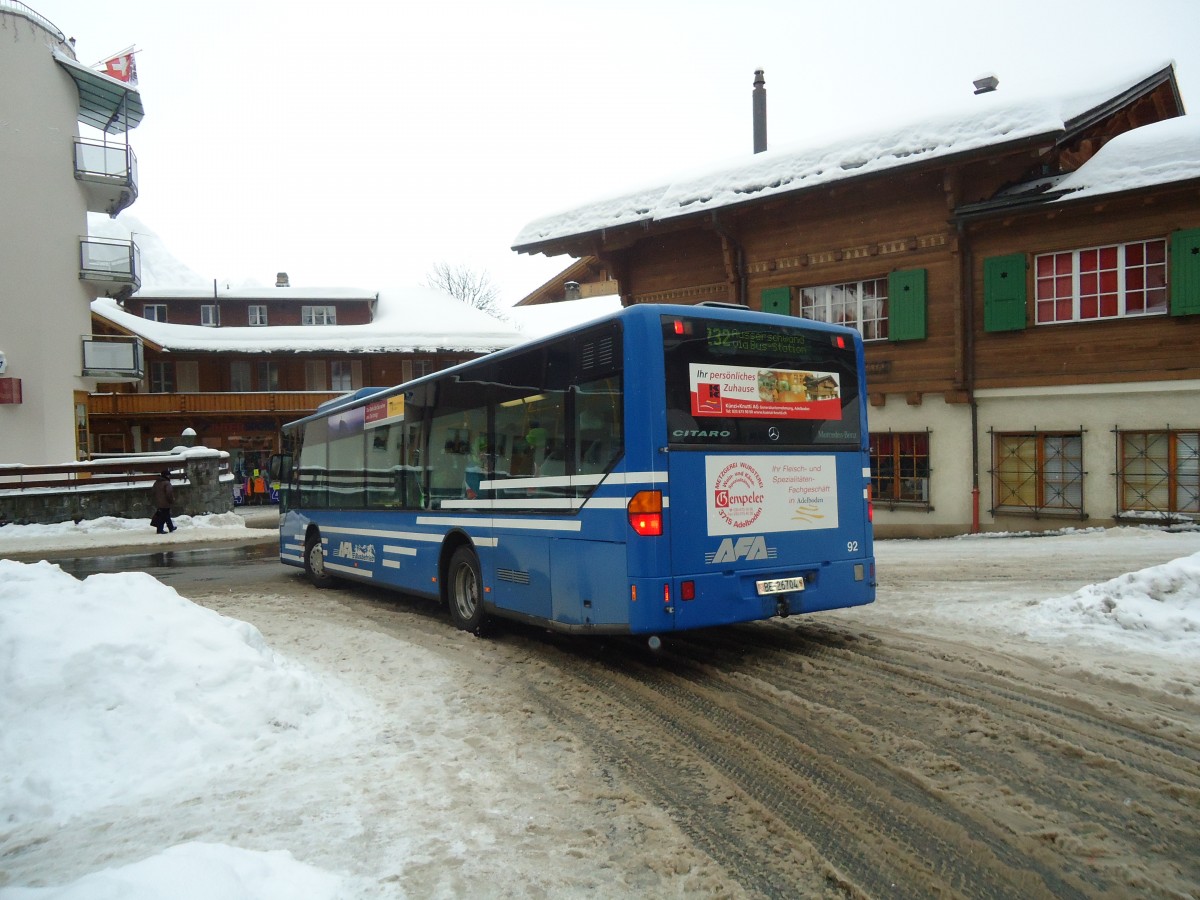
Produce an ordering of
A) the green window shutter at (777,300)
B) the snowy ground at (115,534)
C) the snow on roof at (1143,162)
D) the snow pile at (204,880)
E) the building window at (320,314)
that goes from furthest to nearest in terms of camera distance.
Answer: the building window at (320,314), the snowy ground at (115,534), the green window shutter at (777,300), the snow on roof at (1143,162), the snow pile at (204,880)

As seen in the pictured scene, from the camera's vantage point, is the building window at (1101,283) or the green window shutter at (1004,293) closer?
the building window at (1101,283)

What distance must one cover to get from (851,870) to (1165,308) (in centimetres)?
1521

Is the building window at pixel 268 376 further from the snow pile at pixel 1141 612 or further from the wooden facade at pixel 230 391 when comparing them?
the snow pile at pixel 1141 612

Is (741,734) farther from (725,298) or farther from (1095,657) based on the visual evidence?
(725,298)

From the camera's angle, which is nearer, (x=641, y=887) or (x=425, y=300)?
(x=641, y=887)

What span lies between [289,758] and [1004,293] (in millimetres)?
16031

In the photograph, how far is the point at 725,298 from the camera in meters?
21.1

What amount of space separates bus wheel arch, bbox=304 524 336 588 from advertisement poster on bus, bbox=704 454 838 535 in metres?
7.98

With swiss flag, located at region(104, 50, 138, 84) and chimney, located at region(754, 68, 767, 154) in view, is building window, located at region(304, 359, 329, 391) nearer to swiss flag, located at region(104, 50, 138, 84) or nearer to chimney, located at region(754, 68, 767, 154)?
swiss flag, located at region(104, 50, 138, 84)

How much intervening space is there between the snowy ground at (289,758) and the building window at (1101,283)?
9.84 metres

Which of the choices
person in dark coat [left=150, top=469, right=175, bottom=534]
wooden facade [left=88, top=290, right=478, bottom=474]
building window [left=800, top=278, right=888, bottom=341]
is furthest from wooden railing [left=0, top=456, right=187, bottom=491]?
building window [left=800, top=278, right=888, bottom=341]

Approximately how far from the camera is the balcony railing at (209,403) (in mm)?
42094

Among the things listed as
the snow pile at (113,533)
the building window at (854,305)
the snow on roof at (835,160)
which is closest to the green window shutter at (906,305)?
the building window at (854,305)

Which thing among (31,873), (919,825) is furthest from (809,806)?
(31,873)
